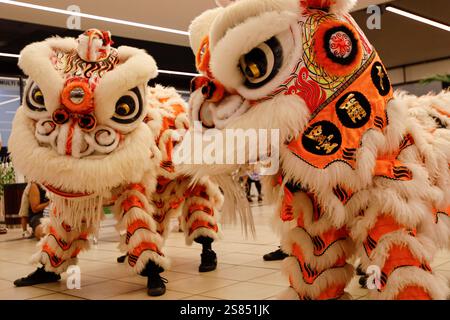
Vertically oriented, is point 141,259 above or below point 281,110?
below

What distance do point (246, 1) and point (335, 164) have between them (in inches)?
17.5

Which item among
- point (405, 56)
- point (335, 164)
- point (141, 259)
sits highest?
point (405, 56)

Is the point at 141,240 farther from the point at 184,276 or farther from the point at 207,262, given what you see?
the point at 207,262

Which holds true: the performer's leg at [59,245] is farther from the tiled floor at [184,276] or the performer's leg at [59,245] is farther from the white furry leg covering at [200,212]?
the white furry leg covering at [200,212]

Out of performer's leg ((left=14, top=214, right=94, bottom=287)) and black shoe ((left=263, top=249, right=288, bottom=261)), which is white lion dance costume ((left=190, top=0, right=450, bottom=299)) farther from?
black shoe ((left=263, top=249, right=288, bottom=261))

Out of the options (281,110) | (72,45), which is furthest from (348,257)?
(72,45)

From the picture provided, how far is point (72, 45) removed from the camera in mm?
2248

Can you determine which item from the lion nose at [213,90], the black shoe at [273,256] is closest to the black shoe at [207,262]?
the black shoe at [273,256]

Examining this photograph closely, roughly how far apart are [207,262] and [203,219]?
0.24 metres

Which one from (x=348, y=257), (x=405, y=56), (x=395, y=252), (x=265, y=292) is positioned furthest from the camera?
(x=405, y=56)

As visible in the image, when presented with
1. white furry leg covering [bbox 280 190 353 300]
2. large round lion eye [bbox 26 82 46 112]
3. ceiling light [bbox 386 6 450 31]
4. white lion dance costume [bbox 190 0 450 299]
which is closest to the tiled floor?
white furry leg covering [bbox 280 190 353 300]

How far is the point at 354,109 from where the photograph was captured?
3.78 ft

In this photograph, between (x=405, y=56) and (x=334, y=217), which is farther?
(x=405, y=56)
